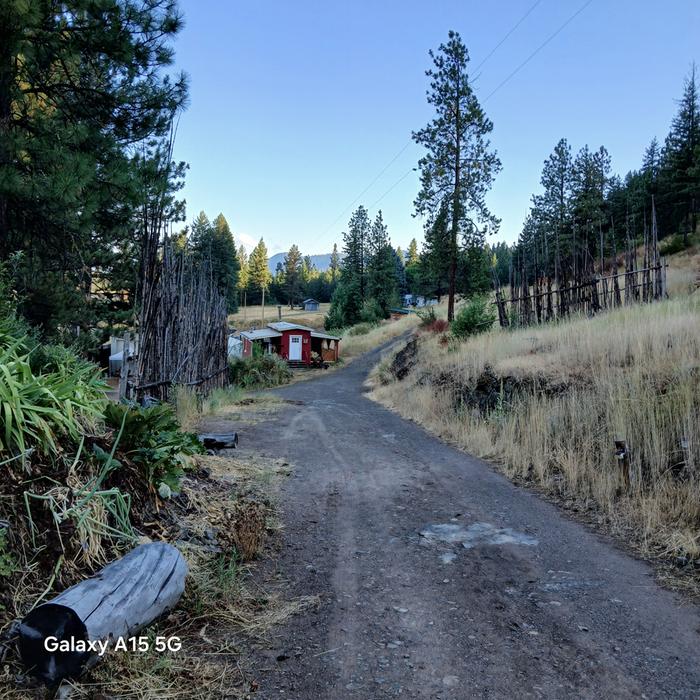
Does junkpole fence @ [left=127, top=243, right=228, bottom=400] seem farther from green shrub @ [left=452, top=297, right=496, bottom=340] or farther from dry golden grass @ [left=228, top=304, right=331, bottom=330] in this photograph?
dry golden grass @ [left=228, top=304, right=331, bottom=330]

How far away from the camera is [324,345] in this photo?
3634cm

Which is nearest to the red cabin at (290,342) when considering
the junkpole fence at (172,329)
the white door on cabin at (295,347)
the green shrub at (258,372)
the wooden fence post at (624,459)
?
the white door on cabin at (295,347)

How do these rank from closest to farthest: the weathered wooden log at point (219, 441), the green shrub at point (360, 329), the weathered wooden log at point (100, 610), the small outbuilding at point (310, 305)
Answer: the weathered wooden log at point (100, 610) < the weathered wooden log at point (219, 441) < the green shrub at point (360, 329) < the small outbuilding at point (310, 305)

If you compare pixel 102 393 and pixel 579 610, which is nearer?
pixel 579 610

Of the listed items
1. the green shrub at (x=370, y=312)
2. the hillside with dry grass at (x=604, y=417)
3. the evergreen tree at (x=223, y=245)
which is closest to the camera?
the hillside with dry grass at (x=604, y=417)

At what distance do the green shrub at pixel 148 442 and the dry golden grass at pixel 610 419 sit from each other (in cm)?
365

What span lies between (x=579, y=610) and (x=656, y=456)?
2.33m

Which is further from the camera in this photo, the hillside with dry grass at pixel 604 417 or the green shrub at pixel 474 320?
the green shrub at pixel 474 320

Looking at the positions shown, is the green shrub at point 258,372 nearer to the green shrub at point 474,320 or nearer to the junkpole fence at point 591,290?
the green shrub at point 474,320

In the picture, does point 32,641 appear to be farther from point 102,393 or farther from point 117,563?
point 102,393

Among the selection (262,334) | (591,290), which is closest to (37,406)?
(591,290)

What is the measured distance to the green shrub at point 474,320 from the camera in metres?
16.1

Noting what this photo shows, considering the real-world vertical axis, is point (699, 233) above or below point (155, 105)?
above

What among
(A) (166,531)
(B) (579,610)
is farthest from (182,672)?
(B) (579,610)
